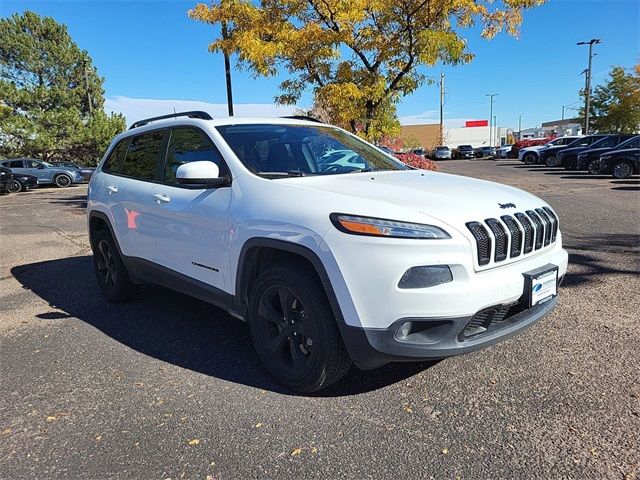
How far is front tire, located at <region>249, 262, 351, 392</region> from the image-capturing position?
105 inches

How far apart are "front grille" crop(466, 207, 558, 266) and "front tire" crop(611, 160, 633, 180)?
16.3 metres

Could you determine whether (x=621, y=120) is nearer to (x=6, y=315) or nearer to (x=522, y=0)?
(x=522, y=0)

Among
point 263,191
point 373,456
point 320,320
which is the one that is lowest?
point 373,456

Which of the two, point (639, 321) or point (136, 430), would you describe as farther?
point (639, 321)

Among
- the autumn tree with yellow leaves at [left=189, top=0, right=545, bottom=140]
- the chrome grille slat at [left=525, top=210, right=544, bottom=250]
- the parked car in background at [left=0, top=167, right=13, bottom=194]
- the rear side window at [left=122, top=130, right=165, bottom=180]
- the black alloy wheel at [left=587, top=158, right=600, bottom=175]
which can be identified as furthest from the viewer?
the parked car in background at [left=0, top=167, right=13, bottom=194]

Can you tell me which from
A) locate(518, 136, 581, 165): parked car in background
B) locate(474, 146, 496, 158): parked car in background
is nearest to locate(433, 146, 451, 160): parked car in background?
locate(474, 146, 496, 158): parked car in background

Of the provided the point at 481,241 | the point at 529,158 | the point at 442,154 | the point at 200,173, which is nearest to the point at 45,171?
the point at 200,173

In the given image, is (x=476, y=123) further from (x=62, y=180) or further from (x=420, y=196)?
(x=420, y=196)

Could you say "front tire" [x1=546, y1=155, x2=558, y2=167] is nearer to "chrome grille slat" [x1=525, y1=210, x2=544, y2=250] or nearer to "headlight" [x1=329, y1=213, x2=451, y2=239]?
"chrome grille slat" [x1=525, y1=210, x2=544, y2=250]

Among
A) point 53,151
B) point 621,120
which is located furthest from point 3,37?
point 621,120

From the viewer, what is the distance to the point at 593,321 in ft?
12.7

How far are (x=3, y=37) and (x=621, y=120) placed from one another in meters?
48.0

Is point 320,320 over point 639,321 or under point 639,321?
over

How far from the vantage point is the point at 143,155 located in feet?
14.5
